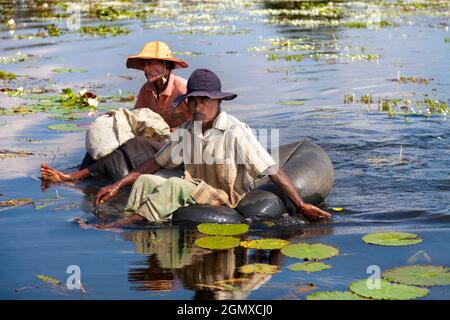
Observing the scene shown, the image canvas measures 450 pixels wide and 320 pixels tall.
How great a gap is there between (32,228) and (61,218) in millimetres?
332

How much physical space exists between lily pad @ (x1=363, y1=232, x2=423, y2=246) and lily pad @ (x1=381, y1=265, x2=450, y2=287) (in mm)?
580

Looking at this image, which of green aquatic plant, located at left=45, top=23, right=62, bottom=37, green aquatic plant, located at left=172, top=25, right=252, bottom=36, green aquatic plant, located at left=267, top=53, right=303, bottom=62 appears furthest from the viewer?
green aquatic plant, located at left=45, top=23, right=62, bottom=37

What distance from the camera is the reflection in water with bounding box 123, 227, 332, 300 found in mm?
5152

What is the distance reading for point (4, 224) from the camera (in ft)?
22.2

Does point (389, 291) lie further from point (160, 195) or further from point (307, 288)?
point (160, 195)

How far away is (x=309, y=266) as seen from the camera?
5.44 meters

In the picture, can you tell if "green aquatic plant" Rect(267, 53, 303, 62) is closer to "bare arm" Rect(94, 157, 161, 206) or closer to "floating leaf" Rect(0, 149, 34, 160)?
"floating leaf" Rect(0, 149, 34, 160)

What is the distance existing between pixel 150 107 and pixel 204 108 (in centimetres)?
218

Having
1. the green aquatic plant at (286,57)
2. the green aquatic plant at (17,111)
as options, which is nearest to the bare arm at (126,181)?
the green aquatic plant at (17,111)

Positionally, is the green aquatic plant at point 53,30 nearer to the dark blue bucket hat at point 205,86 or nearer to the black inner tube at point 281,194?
the black inner tube at point 281,194

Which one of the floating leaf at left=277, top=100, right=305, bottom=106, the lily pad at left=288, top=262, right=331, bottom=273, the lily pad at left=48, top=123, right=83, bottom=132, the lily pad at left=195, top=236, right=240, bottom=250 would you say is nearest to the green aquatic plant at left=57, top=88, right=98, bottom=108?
the lily pad at left=48, top=123, right=83, bottom=132

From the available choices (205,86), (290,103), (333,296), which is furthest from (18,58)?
(333,296)

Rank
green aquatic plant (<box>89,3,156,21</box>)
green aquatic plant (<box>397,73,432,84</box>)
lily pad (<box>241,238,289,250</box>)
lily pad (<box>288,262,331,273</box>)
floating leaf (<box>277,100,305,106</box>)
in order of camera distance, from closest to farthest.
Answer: lily pad (<box>288,262,331,273</box>), lily pad (<box>241,238,289,250</box>), floating leaf (<box>277,100,305,106</box>), green aquatic plant (<box>397,73,432,84</box>), green aquatic plant (<box>89,3,156,21</box>)
